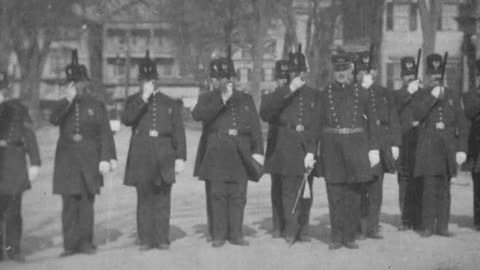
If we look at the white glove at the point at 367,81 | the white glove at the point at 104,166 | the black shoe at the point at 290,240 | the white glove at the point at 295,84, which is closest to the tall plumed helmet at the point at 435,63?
the white glove at the point at 367,81

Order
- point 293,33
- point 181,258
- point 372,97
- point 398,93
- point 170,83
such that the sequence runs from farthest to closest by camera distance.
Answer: point 170,83 → point 293,33 → point 398,93 → point 372,97 → point 181,258

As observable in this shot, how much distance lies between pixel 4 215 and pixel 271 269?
2755 mm

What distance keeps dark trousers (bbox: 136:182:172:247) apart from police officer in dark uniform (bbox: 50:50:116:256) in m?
0.55

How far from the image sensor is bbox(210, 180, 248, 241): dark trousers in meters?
8.81

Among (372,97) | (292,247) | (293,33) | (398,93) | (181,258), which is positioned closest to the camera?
(181,258)

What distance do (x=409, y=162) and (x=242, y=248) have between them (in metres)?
2.79

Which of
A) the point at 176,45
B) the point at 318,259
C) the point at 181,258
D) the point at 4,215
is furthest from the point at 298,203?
the point at 176,45

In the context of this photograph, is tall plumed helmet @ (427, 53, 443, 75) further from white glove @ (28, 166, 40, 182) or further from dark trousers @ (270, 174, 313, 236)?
white glove @ (28, 166, 40, 182)

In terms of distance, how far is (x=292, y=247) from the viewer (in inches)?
344

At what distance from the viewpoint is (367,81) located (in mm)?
9578

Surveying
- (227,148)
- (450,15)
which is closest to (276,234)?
(227,148)

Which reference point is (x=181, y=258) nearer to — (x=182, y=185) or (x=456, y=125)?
(x=456, y=125)

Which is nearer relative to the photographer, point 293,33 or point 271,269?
point 271,269

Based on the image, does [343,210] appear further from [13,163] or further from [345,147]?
[13,163]
